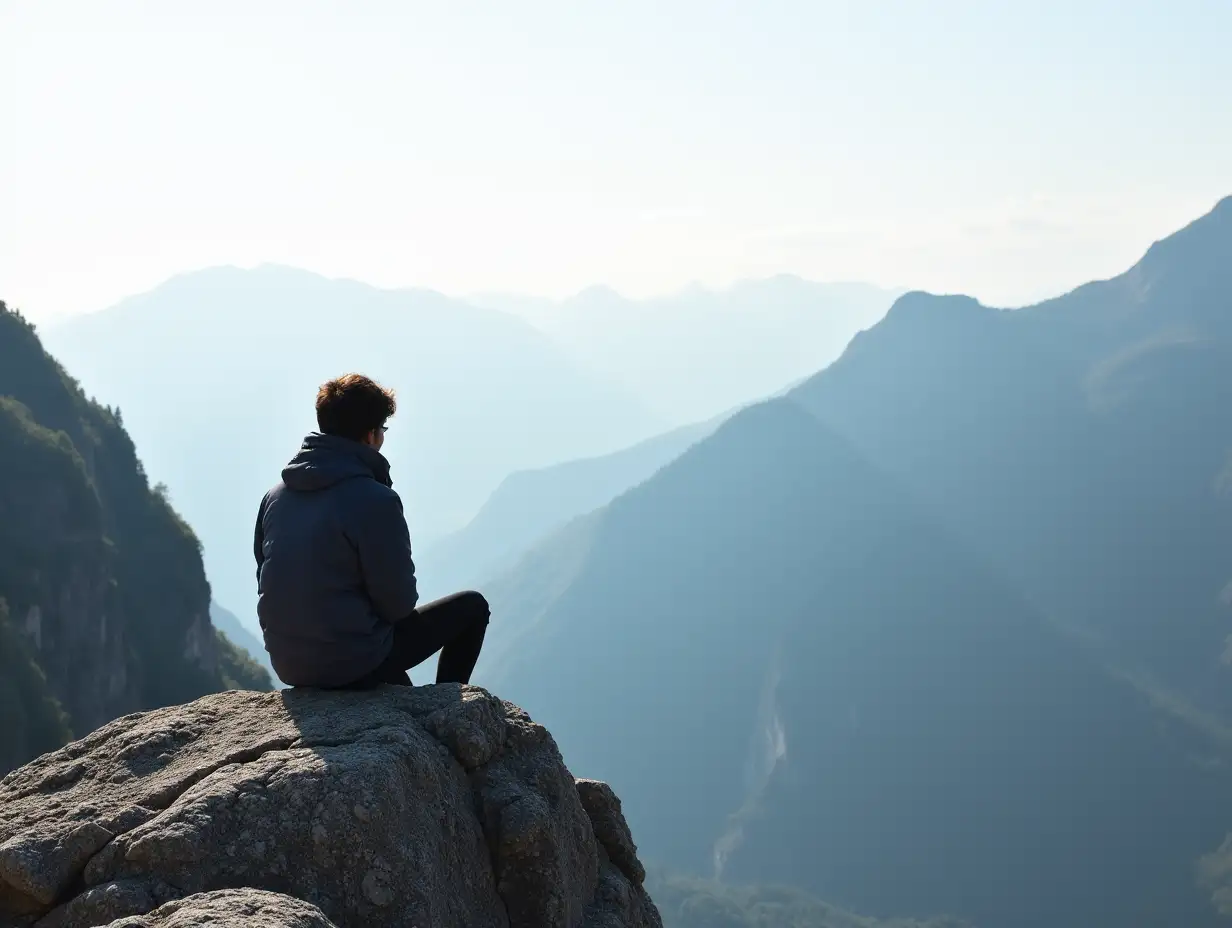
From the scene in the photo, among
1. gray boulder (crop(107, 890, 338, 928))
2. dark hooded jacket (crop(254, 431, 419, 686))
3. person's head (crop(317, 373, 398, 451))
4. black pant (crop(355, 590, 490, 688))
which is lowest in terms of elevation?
gray boulder (crop(107, 890, 338, 928))

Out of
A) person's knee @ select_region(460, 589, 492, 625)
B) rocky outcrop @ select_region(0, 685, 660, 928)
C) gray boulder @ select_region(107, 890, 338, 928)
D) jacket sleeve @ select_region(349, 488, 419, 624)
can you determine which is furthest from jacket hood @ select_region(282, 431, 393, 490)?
gray boulder @ select_region(107, 890, 338, 928)

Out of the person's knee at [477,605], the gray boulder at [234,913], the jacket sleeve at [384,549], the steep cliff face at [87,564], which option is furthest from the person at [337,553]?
the steep cliff face at [87,564]

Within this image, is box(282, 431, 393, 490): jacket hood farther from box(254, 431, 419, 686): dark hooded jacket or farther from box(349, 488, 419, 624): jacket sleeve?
box(349, 488, 419, 624): jacket sleeve

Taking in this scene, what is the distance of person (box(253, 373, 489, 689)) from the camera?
7.30 meters

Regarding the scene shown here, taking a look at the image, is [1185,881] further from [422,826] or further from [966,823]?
[422,826]

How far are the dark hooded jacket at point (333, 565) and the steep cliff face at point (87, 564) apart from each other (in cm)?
6058

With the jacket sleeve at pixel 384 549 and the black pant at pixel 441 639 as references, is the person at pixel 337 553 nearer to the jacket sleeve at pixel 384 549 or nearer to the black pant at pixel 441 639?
the jacket sleeve at pixel 384 549

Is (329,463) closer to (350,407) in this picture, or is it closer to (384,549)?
(350,407)

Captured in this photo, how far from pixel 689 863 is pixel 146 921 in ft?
648

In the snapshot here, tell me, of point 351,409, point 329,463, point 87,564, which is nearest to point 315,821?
point 329,463

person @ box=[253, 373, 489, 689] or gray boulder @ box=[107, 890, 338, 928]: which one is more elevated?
person @ box=[253, 373, 489, 689]

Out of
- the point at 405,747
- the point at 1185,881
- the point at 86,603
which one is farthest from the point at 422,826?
the point at 1185,881

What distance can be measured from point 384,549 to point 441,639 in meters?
1.32

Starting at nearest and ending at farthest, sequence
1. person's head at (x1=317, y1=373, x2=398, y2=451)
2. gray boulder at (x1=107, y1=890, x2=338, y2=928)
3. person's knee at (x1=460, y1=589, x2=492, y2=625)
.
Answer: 1. gray boulder at (x1=107, y1=890, x2=338, y2=928)
2. person's head at (x1=317, y1=373, x2=398, y2=451)
3. person's knee at (x1=460, y1=589, x2=492, y2=625)
